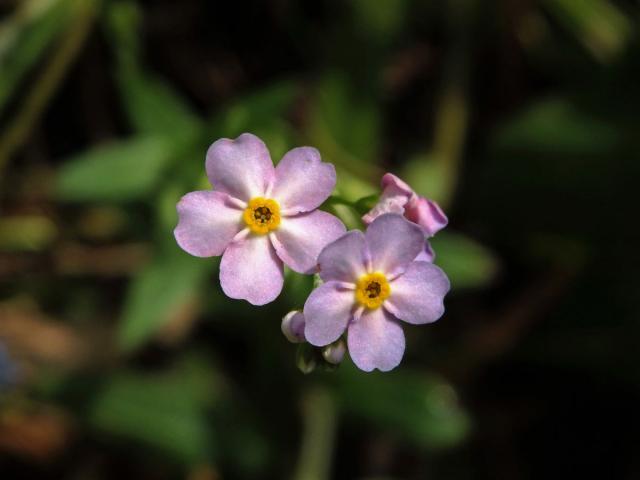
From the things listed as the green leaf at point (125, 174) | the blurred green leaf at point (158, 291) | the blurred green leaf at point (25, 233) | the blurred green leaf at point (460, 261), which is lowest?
the blurred green leaf at point (158, 291)

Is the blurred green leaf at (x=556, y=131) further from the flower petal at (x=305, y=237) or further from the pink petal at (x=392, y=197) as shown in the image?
the flower petal at (x=305, y=237)

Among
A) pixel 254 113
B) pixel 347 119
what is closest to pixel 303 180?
pixel 254 113

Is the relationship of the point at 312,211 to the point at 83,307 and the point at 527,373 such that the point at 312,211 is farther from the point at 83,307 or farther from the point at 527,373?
the point at 527,373

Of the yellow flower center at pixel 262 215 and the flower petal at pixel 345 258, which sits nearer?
the flower petal at pixel 345 258

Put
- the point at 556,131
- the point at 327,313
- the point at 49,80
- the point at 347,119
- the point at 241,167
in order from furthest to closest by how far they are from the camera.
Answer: the point at 556,131
the point at 347,119
the point at 49,80
the point at 241,167
the point at 327,313

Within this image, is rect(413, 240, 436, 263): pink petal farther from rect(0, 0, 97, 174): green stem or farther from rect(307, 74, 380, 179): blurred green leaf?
rect(0, 0, 97, 174): green stem

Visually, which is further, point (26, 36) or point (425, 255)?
point (26, 36)

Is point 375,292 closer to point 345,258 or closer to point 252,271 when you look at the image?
point 345,258

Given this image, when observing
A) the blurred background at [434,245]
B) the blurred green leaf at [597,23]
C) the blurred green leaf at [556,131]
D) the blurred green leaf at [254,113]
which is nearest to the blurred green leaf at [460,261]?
the blurred background at [434,245]
